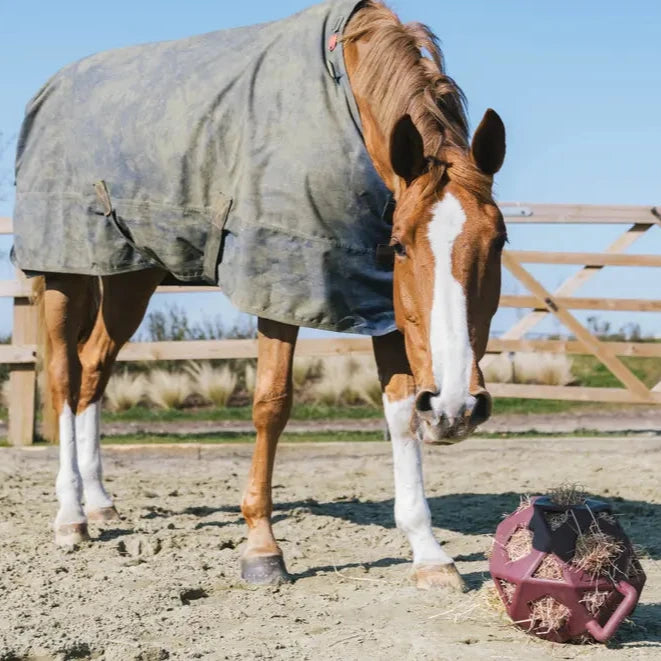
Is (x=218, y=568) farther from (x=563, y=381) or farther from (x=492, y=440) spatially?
(x=563, y=381)

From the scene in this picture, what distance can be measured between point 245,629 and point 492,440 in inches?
192

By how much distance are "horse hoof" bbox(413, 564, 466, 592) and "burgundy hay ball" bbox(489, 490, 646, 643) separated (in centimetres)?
57

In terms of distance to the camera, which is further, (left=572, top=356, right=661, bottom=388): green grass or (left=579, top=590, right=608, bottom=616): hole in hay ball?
(left=572, top=356, right=661, bottom=388): green grass

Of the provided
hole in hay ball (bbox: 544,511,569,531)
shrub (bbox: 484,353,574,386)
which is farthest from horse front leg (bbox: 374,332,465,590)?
shrub (bbox: 484,353,574,386)

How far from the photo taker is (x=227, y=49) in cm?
459

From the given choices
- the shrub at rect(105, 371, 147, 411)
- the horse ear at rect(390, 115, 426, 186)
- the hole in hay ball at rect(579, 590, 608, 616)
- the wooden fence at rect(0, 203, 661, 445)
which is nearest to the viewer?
the hole in hay ball at rect(579, 590, 608, 616)

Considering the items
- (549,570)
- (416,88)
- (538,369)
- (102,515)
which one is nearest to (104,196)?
(102,515)

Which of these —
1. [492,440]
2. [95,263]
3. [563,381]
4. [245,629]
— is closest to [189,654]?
[245,629]

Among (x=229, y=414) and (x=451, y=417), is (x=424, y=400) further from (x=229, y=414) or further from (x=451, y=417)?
(x=229, y=414)

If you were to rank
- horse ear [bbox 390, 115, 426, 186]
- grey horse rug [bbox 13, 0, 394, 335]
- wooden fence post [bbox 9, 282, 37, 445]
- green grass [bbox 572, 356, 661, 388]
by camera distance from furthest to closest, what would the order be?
green grass [bbox 572, 356, 661, 388], wooden fence post [bbox 9, 282, 37, 445], grey horse rug [bbox 13, 0, 394, 335], horse ear [bbox 390, 115, 426, 186]

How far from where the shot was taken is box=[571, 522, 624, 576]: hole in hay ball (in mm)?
3156

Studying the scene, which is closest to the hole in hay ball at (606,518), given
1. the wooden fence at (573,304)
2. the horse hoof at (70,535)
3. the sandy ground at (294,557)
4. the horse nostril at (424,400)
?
the sandy ground at (294,557)

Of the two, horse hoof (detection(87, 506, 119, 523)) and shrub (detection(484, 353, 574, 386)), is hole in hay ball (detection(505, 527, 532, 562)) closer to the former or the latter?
horse hoof (detection(87, 506, 119, 523))

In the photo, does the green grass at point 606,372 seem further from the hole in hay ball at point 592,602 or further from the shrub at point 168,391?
the hole in hay ball at point 592,602
